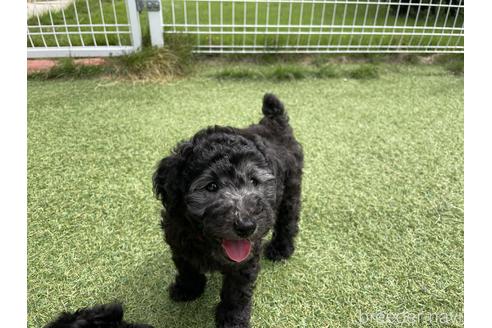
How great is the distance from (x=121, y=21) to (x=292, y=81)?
2.71m

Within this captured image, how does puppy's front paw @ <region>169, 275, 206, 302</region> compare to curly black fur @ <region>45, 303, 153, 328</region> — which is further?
puppy's front paw @ <region>169, 275, 206, 302</region>

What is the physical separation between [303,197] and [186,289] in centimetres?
134

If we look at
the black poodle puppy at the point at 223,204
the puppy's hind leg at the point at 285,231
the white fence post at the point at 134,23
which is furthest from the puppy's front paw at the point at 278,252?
the white fence post at the point at 134,23

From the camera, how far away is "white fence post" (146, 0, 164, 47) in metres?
4.64

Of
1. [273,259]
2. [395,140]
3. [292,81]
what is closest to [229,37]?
[292,81]

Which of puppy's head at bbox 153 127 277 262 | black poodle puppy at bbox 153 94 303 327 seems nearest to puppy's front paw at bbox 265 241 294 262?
A: black poodle puppy at bbox 153 94 303 327

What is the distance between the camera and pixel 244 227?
1547mm

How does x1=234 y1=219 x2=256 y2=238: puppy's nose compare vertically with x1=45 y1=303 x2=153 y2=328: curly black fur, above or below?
above

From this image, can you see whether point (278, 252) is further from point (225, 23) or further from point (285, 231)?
point (225, 23)

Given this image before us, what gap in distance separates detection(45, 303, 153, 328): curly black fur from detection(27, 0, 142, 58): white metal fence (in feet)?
13.7

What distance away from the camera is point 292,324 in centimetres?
218

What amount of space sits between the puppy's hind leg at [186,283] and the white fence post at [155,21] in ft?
12.2

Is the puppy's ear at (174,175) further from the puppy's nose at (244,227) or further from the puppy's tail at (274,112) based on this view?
the puppy's tail at (274,112)

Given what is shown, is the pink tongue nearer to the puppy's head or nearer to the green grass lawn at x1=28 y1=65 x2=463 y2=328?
the puppy's head
